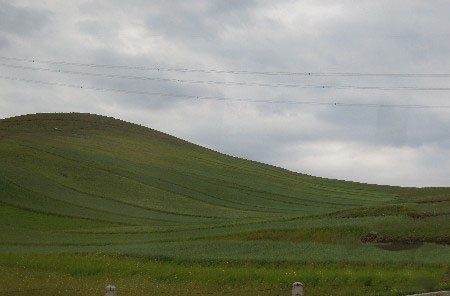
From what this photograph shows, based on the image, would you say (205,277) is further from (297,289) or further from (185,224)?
(185,224)

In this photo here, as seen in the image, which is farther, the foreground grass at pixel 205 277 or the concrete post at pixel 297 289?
the foreground grass at pixel 205 277

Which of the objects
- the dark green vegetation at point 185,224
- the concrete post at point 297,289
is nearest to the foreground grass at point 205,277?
the dark green vegetation at point 185,224

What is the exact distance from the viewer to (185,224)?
5897 centimetres

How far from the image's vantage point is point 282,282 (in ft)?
91.8

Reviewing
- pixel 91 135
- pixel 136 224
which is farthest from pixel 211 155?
pixel 136 224

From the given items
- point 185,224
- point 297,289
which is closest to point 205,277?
point 297,289

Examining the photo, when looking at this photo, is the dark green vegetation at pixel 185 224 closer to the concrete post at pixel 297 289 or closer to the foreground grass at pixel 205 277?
the foreground grass at pixel 205 277

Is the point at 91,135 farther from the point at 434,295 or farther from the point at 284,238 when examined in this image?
the point at 434,295

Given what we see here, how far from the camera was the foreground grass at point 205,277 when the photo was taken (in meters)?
25.6

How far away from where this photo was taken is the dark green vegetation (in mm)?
29000

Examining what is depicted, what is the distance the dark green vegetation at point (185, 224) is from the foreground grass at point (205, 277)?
9 centimetres

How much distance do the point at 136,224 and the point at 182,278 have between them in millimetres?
29690

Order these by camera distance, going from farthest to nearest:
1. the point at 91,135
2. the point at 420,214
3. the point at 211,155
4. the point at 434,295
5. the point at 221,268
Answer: the point at 211,155
the point at 91,135
the point at 420,214
the point at 221,268
the point at 434,295

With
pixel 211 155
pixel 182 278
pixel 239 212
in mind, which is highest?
pixel 211 155
